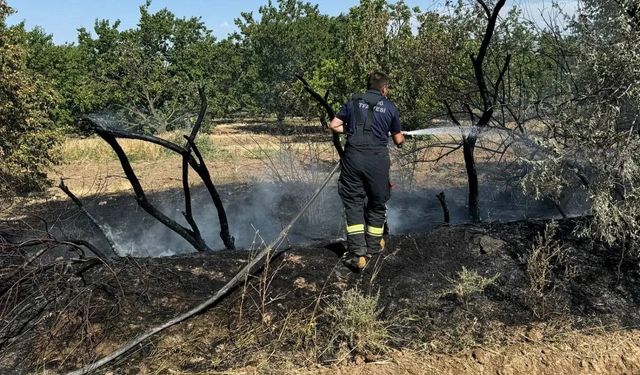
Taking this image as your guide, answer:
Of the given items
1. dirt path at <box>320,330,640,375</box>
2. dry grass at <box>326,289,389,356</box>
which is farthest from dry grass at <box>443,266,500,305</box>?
dry grass at <box>326,289,389,356</box>

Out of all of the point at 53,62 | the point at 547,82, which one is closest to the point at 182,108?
the point at 53,62

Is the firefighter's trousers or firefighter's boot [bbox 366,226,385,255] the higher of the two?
the firefighter's trousers

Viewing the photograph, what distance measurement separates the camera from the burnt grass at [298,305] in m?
3.19

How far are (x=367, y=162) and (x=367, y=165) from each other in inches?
1.0

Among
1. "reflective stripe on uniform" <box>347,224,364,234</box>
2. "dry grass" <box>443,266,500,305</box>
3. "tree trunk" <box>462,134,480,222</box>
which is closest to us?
"dry grass" <box>443,266,500,305</box>

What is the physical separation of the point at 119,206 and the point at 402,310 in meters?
7.90

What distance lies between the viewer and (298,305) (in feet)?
12.0

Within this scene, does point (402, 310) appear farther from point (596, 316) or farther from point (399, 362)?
point (596, 316)

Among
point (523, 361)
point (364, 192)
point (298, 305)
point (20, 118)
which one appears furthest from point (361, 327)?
point (20, 118)

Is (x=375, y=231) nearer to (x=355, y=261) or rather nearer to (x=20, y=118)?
(x=355, y=261)

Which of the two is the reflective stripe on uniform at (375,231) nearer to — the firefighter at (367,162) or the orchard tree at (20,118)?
the firefighter at (367,162)

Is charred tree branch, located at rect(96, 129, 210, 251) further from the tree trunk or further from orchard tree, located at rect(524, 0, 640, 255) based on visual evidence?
orchard tree, located at rect(524, 0, 640, 255)

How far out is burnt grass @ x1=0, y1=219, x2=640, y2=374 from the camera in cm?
319

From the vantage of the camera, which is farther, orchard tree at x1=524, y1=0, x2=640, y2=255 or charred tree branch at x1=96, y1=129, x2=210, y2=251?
charred tree branch at x1=96, y1=129, x2=210, y2=251
